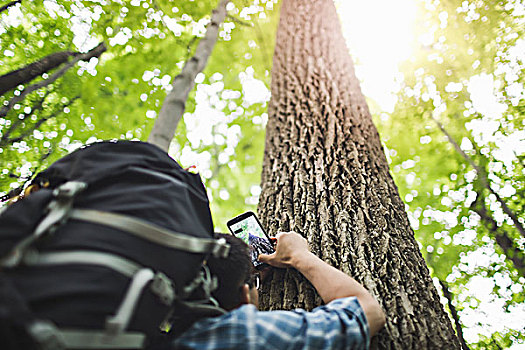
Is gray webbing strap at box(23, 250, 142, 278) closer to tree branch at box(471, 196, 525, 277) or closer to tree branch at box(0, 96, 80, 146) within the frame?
tree branch at box(0, 96, 80, 146)

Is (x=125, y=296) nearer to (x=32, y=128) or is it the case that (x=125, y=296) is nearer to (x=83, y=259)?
(x=83, y=259)

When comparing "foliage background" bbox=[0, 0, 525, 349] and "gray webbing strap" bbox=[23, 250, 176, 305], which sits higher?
"foliage background" bbox=[0, 0, 525, 349]

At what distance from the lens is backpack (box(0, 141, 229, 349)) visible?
27.9 inches

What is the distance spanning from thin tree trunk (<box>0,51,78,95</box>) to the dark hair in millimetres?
4978

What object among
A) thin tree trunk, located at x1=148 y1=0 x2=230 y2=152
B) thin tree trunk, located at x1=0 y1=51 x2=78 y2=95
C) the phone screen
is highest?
thin tree trunk, located at x1=0 y1=51 x2=78 y2=95

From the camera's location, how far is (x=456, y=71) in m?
6.30

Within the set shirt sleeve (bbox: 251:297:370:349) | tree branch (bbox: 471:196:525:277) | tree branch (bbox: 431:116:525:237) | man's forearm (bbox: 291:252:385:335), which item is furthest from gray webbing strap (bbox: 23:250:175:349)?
tree branch (bbox: 471:196:525:277)

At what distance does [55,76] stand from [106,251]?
5843mm

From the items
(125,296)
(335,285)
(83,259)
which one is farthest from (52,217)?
(335,285)

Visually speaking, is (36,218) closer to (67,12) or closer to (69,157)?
(69,157)

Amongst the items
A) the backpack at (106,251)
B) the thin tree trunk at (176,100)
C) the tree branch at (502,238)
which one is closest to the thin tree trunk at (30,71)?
the thin tree trunk at (176,100)

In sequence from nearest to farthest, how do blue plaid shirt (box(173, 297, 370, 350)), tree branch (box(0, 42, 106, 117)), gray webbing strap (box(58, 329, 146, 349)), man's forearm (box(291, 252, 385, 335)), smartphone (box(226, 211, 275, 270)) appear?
gray webbing strap (box(58, 329, 146, 349)) → blue plaid shirt (box(173, 297, 370, 350)) → man's forearm (box(291, 252, 385, 335)) → smartphone (box(226, 211, 275, 270)) → tree branch (box(0, 42, 106, 117))

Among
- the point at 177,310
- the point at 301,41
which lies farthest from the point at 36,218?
the point at 301,41

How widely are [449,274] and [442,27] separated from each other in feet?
19.2
